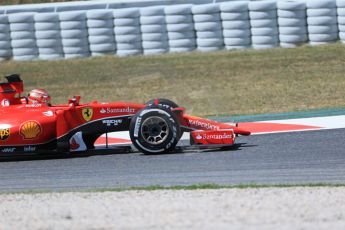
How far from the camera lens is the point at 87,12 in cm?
2011

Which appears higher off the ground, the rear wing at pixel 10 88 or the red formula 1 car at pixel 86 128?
the rear wing at pixel 10 88

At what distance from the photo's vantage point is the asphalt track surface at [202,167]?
973cm

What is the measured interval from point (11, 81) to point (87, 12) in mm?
8254

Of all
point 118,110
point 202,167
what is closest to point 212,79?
point 118,110

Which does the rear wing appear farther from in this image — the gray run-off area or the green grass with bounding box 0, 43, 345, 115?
the green grass with bounding box 0, 43, 345, 115

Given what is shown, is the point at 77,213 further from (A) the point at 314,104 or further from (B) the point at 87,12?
(B) the point at 87,12

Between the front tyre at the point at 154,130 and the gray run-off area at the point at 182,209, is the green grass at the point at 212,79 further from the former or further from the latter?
the gray run-off area at the point at 182,209

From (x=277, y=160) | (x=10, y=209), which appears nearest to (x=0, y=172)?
(x=10, y=209)

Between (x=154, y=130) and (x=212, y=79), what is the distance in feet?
23.6

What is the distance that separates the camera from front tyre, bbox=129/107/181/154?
11141mm

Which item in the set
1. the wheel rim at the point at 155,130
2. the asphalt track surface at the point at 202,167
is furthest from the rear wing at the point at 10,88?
the wheel rim at the point at 155,130

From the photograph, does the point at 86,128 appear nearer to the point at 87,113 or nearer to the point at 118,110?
the point at 87,113

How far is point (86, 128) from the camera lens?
11.6 meters

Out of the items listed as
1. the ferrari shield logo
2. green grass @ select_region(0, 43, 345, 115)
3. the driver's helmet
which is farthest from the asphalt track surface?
green grass @ select_region(0, 43, 345, 115)
